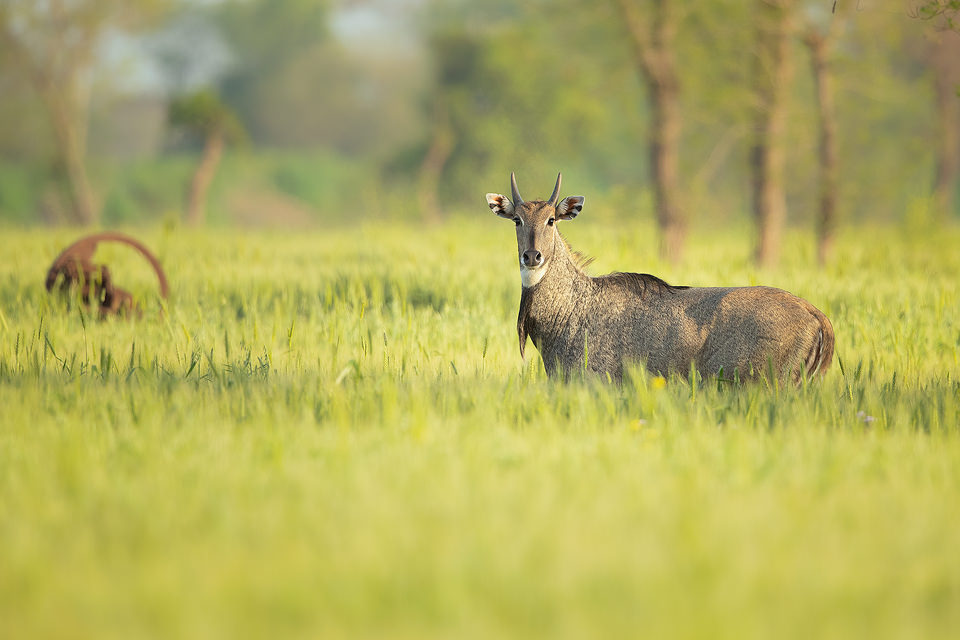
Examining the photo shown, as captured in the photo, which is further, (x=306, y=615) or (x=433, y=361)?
(x=433, y=361)

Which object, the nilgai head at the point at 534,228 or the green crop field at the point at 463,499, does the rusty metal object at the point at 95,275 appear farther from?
the nilgai head at the point at 534,228

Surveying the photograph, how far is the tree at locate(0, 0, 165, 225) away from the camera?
3200 cm

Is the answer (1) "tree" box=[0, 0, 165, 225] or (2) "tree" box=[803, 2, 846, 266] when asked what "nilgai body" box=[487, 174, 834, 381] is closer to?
(2) "tree" box=[803, 2, 846, 266]

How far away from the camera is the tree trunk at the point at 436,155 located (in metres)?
41.5

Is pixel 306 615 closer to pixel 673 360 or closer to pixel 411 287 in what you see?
pixel 673 360

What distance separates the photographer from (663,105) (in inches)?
690

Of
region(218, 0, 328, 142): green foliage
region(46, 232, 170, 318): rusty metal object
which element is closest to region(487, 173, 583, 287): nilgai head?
region(46, 232, 170, 318): rusty metal object

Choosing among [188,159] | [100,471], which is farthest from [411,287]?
[188,159]

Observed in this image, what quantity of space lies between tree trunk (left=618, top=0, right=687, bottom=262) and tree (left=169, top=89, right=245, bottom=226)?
19468 mm

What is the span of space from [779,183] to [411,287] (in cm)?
898

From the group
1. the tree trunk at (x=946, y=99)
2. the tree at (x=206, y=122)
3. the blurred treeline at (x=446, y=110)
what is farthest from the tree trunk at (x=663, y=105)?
the tree at (x=206, y=122)

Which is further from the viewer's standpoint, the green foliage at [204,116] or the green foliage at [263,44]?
the green foliage at [263,44]

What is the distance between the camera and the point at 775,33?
16875mm

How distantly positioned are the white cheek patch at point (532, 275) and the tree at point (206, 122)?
1050 inches
